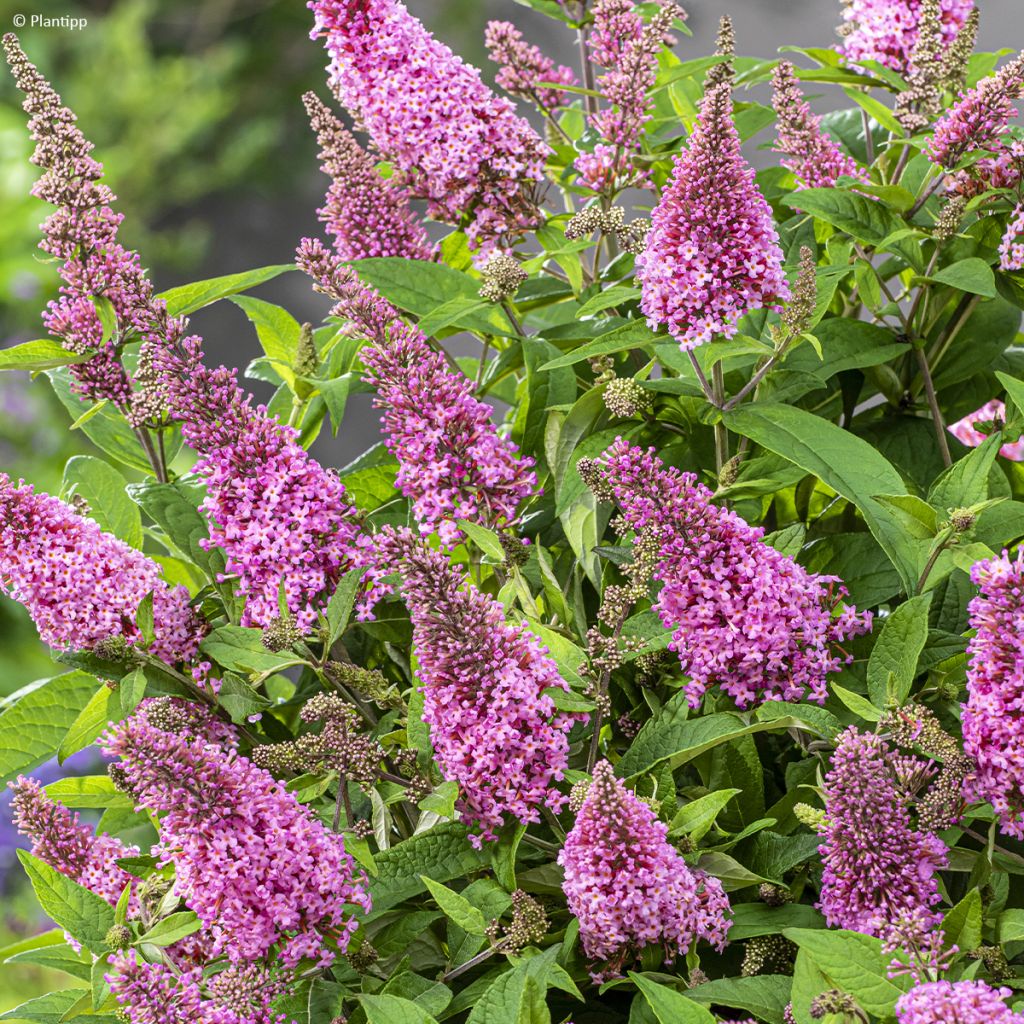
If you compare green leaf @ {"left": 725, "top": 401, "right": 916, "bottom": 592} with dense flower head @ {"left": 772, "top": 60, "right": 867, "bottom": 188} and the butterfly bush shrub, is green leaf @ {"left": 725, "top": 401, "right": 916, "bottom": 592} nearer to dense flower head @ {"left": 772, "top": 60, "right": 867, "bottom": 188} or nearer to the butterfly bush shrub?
the butterfly bush shrub

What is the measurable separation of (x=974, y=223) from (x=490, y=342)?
30 centimetres

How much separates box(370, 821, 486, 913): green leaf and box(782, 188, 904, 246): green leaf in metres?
0.37

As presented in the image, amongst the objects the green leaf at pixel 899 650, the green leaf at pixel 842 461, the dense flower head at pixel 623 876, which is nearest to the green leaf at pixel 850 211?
the green leaf at pixel 842 461

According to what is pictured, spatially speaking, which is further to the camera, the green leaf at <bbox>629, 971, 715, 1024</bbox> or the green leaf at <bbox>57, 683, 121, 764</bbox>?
the green leaf at <bbox>57, 683, 121, 764</bbox>

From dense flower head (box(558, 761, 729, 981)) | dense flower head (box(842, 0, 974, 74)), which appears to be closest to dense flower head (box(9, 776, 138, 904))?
dense flower head (box(558, 761, 729, 981))

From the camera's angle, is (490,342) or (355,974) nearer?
(355,974)

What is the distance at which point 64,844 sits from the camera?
61 cm

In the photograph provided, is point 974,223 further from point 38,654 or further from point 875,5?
point 38,654

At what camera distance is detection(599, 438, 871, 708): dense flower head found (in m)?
0.55

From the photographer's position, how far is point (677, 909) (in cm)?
52

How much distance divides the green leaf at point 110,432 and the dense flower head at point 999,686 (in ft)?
1.67

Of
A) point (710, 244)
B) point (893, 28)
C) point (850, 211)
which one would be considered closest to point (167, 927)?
point (710, 244)

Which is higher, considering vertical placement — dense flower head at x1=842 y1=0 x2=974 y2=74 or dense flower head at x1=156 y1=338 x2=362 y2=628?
dense flower head at x1=842 y1=0 x2=974 y2=74

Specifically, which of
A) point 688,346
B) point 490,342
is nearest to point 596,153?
point 490,342
